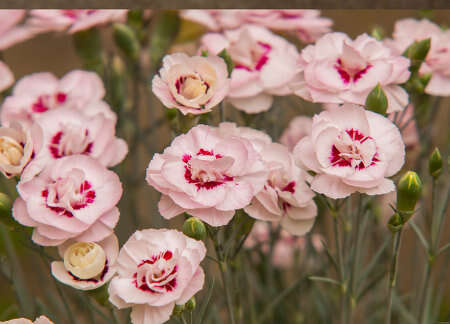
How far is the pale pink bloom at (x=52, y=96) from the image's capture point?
46 cm

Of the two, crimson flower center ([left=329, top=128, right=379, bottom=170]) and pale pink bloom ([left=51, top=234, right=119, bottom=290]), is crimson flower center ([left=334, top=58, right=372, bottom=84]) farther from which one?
pale pink bloom ([left=51, top=234, right=119, bottom=290])

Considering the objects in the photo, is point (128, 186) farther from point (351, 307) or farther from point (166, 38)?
point (351, 307)

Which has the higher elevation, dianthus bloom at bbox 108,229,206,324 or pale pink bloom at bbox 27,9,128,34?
pale pink bloom at bbox 27,9,128,34

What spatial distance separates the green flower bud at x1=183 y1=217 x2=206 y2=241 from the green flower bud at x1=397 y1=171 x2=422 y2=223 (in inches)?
5.0

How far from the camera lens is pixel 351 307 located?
427 millimetres

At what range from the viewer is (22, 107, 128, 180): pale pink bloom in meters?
0.40

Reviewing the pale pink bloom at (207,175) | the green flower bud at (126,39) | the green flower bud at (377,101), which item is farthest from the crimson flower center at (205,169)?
the green flower bud at (126,39)

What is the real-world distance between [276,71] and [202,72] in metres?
0.09

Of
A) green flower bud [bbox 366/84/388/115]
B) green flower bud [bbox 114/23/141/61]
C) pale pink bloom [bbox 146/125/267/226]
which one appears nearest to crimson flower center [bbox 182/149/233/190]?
pale pink bloom [bbox 146/125/267/226]

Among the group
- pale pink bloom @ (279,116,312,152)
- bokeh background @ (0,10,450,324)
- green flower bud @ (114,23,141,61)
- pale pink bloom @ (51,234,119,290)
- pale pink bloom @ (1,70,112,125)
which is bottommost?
bokeh background @ (0,10,450,324)

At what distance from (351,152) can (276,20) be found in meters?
0.21

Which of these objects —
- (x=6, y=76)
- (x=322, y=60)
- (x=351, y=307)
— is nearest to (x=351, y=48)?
(x=322, y=60)

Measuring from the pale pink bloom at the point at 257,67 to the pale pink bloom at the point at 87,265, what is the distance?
0.53 feet

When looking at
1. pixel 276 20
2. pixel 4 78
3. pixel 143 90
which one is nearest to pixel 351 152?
pixel 276 20
